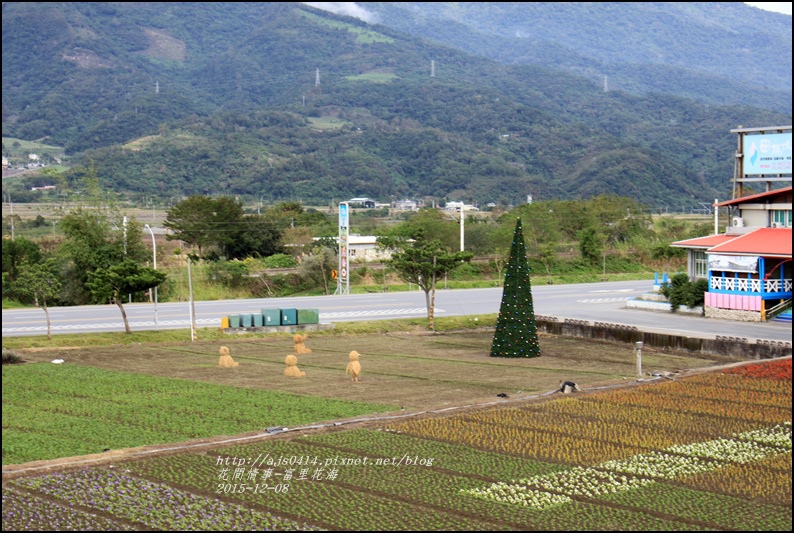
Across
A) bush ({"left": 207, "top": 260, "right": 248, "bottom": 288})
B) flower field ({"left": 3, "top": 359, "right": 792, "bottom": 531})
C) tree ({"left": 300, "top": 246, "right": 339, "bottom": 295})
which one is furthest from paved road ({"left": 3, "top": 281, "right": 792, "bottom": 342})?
flower field ({"left": 3, "top": 359, "right": 792, "bottom": 531})

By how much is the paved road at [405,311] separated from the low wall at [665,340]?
23.2 inches

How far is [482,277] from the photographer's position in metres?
51.5

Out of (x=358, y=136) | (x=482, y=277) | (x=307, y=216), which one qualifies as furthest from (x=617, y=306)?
(x=358, y=136)

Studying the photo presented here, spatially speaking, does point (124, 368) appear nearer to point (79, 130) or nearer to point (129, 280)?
point (129, 280)

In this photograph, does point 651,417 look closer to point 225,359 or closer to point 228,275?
point 225,359

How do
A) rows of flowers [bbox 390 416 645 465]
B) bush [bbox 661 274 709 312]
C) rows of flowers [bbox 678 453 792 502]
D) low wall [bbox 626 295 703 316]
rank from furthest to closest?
low wall [bbox 626 295 703 316] → bush [bbox 661 274 709 312] → rows of flowers [bbox 390 416 645 465] → rows of flowers [bbox 678 453 792 502]

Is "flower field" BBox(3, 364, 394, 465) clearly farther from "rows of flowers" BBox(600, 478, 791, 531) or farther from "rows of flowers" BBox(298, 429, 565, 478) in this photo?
"rows of flowers" BBox(600, 478, 791, 531)

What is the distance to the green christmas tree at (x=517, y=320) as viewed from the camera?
2612cm

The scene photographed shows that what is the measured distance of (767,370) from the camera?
21.9 meters

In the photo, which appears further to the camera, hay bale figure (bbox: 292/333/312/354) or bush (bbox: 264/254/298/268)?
bush (bbox: 264/254/298/268)

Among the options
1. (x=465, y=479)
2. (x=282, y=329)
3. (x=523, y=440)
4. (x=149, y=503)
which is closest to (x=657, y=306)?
(x=282, y=329)

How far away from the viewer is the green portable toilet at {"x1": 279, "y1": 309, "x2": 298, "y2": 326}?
101ft

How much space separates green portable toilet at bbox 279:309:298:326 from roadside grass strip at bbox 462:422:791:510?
1771cm

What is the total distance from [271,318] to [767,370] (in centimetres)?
1571
